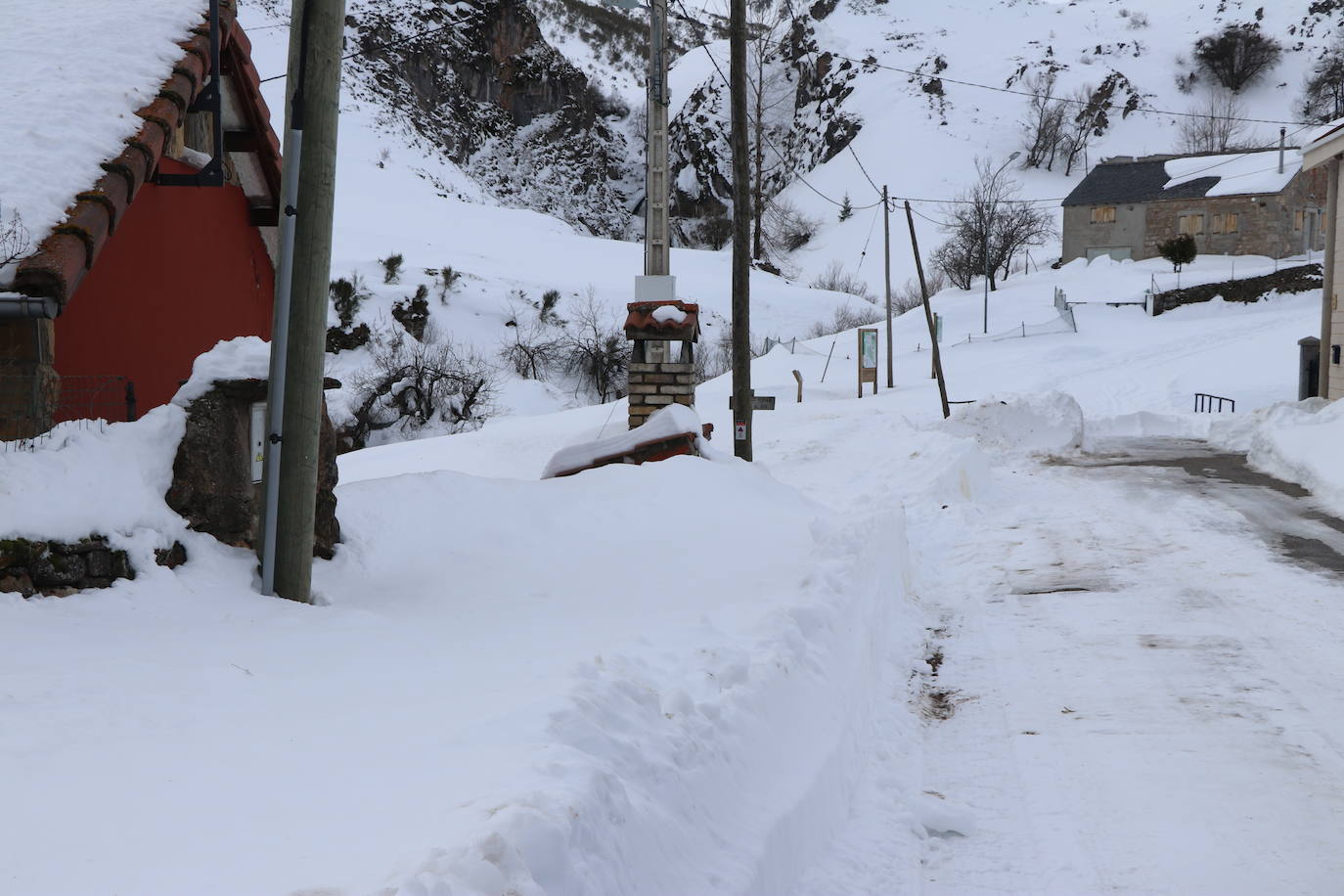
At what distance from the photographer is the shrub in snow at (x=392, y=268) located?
35031mm

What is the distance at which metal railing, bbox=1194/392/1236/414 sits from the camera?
2599cm

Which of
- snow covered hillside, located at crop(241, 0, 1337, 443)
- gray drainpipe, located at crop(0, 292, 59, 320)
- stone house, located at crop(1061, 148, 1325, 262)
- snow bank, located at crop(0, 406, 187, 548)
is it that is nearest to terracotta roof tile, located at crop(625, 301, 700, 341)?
gray drainpipe, located at crop(0, 292, 59, 320)

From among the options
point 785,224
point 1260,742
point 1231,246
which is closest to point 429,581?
point 1260,742

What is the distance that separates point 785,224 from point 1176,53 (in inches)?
1544

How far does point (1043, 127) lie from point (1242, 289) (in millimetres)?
33686

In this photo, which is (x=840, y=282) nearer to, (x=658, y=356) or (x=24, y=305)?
(x=658, y=356)

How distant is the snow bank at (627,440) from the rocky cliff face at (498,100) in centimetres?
5175

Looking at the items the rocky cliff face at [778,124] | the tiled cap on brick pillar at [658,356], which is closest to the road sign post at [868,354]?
the tiled cap on brick pillar at [658,356]

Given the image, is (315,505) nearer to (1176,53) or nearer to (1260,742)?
(1260,742)

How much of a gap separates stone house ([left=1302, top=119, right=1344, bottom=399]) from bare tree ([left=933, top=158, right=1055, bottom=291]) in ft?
77.4

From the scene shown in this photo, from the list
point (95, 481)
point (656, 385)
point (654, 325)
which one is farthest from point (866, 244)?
point (95, 481)

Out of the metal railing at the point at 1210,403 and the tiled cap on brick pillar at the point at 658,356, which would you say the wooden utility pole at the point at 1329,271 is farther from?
the tiled cap on brick pillar at the point at 658,356

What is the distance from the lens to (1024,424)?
836 inches

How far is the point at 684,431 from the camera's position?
10.6 meters
